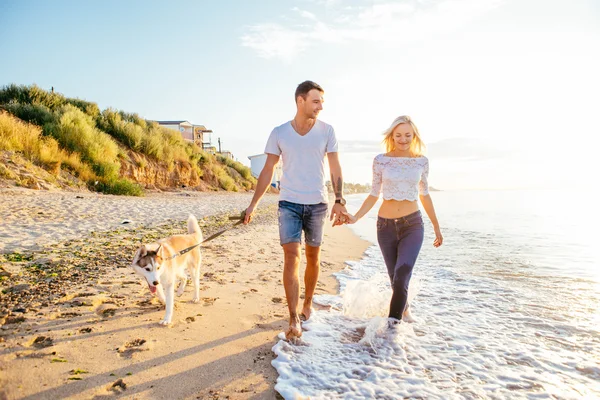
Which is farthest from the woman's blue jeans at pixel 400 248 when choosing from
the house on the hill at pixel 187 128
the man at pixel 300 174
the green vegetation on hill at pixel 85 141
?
the house on the hill at pixel 187 128

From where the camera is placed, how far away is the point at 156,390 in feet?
8.51

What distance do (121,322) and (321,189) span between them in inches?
93.6

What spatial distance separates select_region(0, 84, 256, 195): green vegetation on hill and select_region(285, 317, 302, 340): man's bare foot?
12.4 m

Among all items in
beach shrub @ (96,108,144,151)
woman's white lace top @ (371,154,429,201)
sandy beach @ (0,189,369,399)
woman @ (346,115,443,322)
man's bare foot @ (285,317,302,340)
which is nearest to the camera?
sandy beach @ (0,189,369,399)

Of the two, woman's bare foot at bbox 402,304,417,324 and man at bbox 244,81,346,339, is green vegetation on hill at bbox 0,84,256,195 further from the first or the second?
woman's bare foot at bbox 402,304,417,324

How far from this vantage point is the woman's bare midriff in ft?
12.3

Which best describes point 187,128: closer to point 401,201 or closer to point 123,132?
point 123,132

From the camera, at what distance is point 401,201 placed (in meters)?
3.79

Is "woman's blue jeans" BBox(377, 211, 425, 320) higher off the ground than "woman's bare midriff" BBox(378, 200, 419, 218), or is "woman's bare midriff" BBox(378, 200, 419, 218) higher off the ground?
"woman's bare midriff" BBox(378, 200, 419, 218)

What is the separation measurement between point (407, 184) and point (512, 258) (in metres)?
5.81

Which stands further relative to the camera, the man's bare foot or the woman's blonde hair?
the woman's blonde hair

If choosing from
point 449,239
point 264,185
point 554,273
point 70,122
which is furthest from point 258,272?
point 70,122

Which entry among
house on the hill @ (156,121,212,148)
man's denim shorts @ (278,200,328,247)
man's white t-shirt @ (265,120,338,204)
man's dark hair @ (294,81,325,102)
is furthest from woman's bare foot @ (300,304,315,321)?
house on the hill @ (156,121,212,148)

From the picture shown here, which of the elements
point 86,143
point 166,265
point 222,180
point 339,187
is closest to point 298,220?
point 339,187
